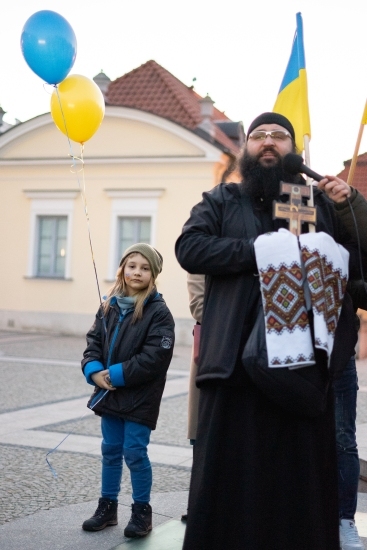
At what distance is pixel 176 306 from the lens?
776 inches

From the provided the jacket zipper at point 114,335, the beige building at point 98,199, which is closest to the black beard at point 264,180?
the jacket zipper at point 114,335

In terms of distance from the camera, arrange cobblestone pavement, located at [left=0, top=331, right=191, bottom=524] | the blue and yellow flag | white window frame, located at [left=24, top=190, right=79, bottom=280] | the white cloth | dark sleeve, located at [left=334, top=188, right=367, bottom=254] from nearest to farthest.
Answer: the white cloth, dark sleeve, located at [left=334, top=188, right=367, bottom=254], the blue and yellow flag, cobblestone pavement, located at [left=0, top=331, right=191, bottom=524], white window frame, located at [left=24, top=190, right=79, bottom=280]

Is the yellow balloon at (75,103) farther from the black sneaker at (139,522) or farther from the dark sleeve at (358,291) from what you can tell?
the dark sleeve at (358,291)

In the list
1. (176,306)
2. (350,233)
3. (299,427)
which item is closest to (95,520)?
(299,427)

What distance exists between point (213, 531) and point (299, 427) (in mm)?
491

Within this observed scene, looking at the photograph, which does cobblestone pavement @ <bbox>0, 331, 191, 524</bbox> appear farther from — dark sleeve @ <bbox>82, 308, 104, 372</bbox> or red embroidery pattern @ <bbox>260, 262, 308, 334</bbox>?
red embroidery pattern @ <bbox>260, 262, 308, 334</bbox>

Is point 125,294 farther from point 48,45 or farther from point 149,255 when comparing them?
point 48,45

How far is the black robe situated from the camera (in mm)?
2795

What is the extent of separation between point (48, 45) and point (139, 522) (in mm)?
3650

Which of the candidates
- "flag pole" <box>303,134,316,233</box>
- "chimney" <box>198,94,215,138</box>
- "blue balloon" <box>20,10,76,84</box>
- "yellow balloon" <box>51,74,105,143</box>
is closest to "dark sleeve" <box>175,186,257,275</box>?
"flag pole" <box>303,134,316,233</box>

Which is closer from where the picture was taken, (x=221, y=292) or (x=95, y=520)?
(x=221, y=292)

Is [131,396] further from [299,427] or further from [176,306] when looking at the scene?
[176,306]

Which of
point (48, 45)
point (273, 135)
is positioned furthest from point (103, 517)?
point (48, 45)

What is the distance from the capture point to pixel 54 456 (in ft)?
19.7
